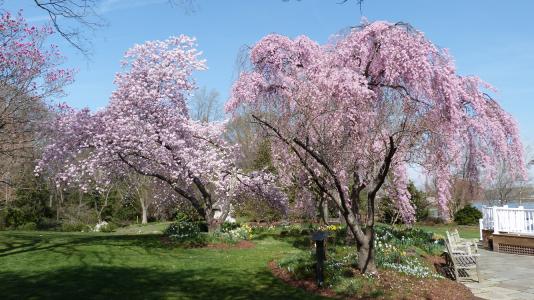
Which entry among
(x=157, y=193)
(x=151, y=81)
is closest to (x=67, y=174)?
(x=151, y=81)

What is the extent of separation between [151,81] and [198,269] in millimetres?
6975

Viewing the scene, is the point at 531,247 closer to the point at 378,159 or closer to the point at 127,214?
the point at 378,159

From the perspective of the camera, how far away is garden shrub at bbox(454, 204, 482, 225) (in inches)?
1229

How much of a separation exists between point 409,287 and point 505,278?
146 inches

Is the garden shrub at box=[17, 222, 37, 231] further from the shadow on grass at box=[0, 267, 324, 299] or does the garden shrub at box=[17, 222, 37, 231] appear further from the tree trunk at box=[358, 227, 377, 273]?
the tree trunk at box=[358, 227, 377, 273]

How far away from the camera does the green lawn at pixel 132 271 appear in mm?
8469

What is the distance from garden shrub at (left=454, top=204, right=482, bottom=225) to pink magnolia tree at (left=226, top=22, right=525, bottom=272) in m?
18.3

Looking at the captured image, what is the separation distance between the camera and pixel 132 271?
10.6 metres

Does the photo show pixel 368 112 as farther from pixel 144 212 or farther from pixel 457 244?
pixel 144 212

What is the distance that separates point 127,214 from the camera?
36.0m

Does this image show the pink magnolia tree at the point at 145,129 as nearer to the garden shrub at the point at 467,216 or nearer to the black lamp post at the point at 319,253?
the black lamp post at the point at 319,253

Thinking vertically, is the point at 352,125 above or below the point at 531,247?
above

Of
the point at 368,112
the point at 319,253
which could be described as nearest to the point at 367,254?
the point at 319,253

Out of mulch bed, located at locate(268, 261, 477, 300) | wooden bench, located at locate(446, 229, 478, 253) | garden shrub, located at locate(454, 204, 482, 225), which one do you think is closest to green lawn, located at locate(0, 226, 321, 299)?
mulch bed, located at locate(268, 261, 477, 300)
